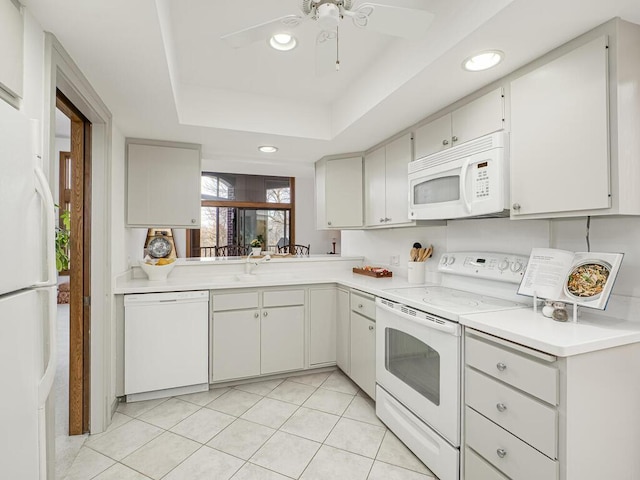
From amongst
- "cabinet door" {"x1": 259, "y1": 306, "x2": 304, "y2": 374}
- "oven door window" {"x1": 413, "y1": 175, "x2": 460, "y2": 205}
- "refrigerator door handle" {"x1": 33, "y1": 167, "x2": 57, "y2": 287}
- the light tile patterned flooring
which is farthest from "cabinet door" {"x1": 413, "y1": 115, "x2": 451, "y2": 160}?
"refrigerator door handle" {"x1": 33, "y1": 167, "x2": 57, "y2": 287}

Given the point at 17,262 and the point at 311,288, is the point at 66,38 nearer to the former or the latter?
the point at 17,262

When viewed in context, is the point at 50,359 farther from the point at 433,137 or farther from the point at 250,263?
the point at 433,137

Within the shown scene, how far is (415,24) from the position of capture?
1.28 meters

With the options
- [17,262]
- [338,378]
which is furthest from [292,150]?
[17,262]

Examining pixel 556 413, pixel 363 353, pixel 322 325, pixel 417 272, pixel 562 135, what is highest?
pixel 562 135

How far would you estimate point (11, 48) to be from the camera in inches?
43.5

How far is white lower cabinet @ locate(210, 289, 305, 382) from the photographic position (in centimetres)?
267

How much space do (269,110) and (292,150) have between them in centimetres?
55

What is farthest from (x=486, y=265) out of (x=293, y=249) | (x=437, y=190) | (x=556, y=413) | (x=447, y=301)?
(x=293, y=249)

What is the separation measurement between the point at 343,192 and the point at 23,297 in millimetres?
2685

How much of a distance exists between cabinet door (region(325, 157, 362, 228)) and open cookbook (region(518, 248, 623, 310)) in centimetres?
180

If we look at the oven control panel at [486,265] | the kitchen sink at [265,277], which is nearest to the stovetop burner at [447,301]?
the oven control panel at [486,265]

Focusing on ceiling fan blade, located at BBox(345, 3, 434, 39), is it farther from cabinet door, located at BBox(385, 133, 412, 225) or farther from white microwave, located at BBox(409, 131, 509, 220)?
cabinet door, located at BBox(385, 133, 412, 225)

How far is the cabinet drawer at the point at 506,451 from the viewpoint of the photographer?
1.21 metres
